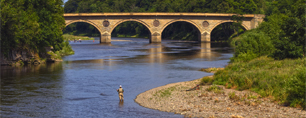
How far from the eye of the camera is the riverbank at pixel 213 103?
73.6ft

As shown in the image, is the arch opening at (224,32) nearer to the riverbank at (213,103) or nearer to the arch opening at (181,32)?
the arch opening at (181,32)

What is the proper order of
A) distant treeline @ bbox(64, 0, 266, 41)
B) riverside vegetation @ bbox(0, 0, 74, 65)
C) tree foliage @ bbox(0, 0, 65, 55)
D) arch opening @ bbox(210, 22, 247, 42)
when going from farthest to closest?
distant treeline @ bbox(64, 0, 266, 41) → arch opening @ bbox(210, 22, 247, 42) → riverside vegetation @ bbox(0, 0, 74, 65) → tree foliage @ bbox(0, 0, 65, 55)

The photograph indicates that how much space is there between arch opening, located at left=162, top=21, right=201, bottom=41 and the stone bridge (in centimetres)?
1664

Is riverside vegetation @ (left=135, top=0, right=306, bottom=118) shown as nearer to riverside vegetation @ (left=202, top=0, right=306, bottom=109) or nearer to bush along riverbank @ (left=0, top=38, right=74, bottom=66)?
riverside vegetation @ (left=202, top=0, right=306, bottom=109)

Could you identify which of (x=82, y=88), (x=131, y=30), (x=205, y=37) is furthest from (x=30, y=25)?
(x=131, y=30)

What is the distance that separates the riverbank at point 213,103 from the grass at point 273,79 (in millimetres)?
772

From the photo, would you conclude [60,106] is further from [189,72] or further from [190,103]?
[189,72]

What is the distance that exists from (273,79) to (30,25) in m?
35.9

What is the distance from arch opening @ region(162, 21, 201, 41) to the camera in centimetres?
13631

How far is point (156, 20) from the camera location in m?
113

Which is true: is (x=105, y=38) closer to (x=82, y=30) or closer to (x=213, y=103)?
(x=82, y=30)

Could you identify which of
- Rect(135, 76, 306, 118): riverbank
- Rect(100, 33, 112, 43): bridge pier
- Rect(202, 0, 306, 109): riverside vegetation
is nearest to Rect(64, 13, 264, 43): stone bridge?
Rect(100, 33, 112, 43): bridge pier

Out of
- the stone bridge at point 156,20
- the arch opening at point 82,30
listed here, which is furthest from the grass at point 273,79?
the arch opening at point 82,30

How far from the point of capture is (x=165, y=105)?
85.8ft
